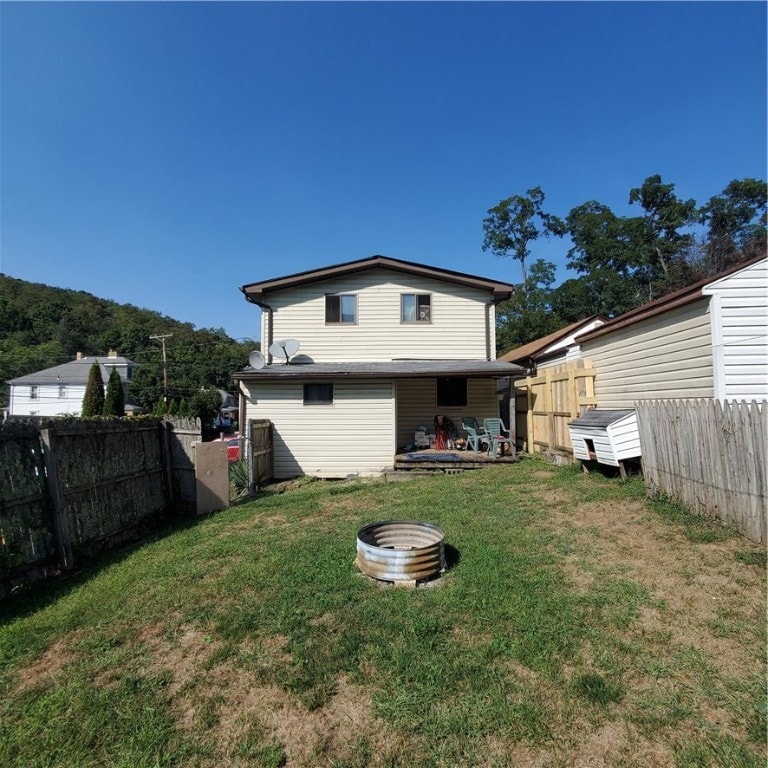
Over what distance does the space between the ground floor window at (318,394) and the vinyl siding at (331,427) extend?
4.6 inches

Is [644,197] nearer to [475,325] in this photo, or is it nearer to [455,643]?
[475,325]

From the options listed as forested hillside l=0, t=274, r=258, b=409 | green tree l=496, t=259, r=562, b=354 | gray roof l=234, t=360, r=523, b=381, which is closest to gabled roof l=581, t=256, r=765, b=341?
gray roof l=234, t=360, r=523, b=381

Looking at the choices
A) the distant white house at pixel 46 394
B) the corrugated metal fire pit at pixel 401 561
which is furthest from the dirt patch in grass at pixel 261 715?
the distant white house at pixel 46 394

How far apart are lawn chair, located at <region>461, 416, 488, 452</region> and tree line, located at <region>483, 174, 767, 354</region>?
22.2 meters

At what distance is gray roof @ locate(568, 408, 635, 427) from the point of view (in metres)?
7.25

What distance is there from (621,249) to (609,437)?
110ft

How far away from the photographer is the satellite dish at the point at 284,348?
40.0 ft

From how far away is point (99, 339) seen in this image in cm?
6912

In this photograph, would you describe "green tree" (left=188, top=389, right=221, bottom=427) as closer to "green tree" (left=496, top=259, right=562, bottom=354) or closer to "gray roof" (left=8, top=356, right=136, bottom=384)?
"gray roof" (left=8, top=356, right=136, bottom=384)

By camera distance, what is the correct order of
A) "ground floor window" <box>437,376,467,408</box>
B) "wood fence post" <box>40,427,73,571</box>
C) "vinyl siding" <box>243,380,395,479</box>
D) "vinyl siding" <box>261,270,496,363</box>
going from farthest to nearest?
"ground floor window" <box>437,376,467,408</box>
"vinyl siding" <box>261,270,496,363</box>
"vinyl siding" <box>243,380,395,479</box>
"wood fence post" <box>40,427,73,571</box>

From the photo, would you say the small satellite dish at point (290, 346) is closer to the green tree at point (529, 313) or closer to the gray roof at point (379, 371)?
the gray roof at point (379, 371)

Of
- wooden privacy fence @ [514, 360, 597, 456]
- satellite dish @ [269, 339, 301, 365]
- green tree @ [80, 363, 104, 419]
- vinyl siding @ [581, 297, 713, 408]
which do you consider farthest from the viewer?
green tree @ [80, 363, 104, 419]

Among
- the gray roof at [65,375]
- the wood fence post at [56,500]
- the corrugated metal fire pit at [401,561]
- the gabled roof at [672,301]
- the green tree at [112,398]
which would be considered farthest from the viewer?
the gray roof at [65,375]

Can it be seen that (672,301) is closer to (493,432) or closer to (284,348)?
(493,432)
